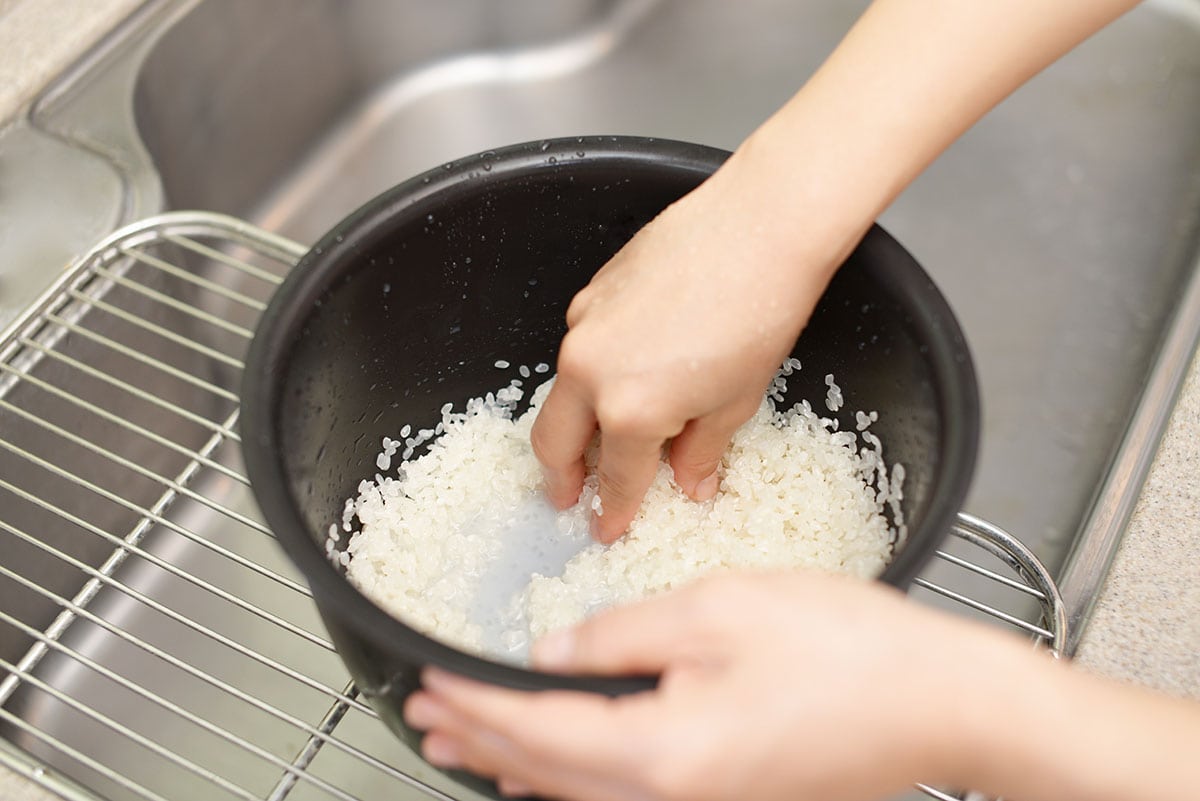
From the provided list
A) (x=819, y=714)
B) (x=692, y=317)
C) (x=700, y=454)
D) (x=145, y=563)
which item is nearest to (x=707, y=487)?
(x=700, y=454)

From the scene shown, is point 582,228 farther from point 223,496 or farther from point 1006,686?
point 223,496

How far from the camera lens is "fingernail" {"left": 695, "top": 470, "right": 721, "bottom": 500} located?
0.65 m

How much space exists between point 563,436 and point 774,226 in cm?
16

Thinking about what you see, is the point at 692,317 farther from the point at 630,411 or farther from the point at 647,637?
the point at 647,637

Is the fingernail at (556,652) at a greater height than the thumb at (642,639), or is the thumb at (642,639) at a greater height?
the thumb at (642,639)

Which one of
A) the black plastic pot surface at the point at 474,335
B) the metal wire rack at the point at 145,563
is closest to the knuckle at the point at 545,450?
the black plastic pot surface at the point at 474,335

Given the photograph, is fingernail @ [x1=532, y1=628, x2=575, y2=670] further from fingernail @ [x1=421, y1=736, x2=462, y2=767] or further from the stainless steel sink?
the stainless steel sink

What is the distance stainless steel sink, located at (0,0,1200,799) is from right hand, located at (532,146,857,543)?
22 cm

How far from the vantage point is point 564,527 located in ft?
2.22

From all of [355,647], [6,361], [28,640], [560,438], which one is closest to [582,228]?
[560,438]

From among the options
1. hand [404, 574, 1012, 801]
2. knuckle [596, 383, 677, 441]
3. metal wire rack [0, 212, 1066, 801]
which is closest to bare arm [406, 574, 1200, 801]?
hand [404, 574, 1012, 801]

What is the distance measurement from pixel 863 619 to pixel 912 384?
0.60 feet

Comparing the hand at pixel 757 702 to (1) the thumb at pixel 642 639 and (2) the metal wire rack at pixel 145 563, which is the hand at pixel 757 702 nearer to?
(1) the thumb at pixel 642 639

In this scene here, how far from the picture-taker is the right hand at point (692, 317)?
0.52 m
